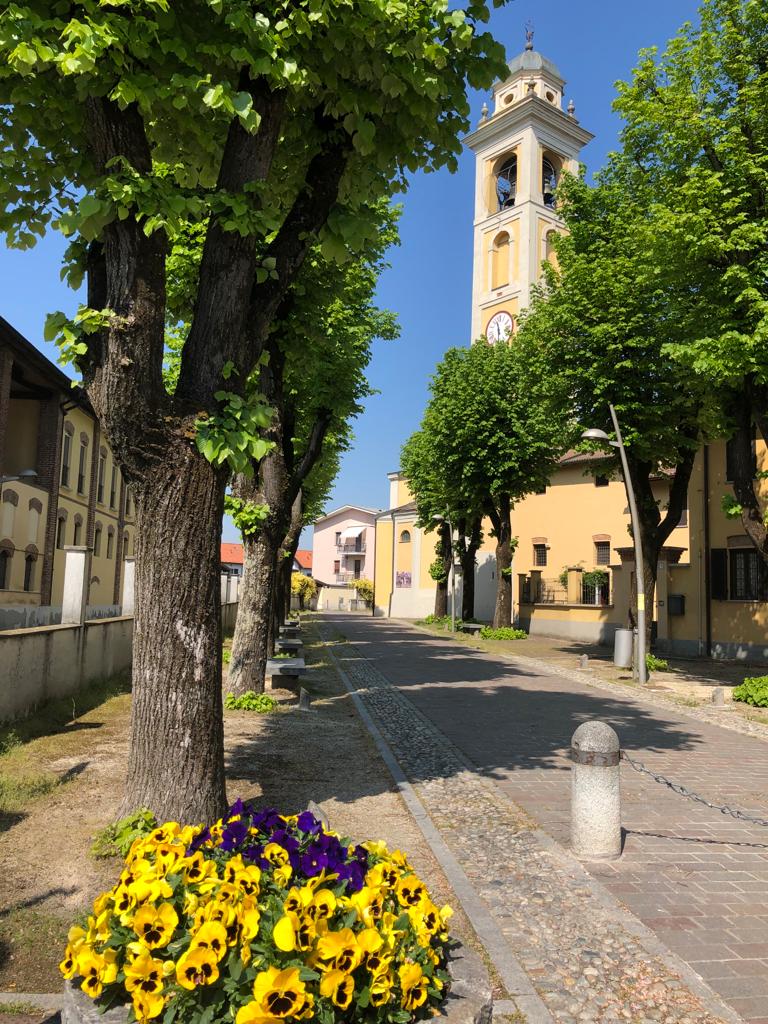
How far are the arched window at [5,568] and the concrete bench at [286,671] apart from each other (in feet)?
51.0

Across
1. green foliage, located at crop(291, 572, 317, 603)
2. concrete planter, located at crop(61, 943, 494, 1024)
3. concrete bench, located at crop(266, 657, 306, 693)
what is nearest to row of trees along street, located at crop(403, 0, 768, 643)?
concrete bench, located at crop(266, 657, 306, 693)

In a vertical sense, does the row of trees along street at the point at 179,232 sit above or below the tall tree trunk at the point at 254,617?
above

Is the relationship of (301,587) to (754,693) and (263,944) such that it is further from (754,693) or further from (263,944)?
(263,944)

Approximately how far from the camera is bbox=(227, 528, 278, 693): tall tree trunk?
1167 centimetres

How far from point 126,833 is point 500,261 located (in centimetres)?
4740

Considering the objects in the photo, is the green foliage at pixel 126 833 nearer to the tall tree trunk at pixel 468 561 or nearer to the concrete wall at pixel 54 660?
the concrete wall at pixel 54 660

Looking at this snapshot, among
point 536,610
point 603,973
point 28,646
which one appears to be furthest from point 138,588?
point 536,610

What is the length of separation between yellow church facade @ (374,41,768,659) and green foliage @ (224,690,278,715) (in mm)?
8756

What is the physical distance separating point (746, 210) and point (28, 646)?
1422 centimetres

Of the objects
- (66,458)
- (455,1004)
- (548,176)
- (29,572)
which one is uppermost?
(548,176)

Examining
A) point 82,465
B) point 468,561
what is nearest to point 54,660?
point 82,465

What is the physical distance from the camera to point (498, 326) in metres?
46.3

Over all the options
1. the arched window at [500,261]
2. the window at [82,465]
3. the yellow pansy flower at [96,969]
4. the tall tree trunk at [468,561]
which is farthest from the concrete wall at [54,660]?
the arched window at [500,261]

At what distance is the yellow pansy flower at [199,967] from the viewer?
2.28m
